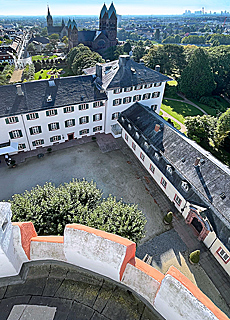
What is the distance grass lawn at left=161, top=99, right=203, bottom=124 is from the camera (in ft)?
186

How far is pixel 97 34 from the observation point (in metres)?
107

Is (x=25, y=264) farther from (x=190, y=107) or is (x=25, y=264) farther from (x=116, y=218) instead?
(x=190, y=107)

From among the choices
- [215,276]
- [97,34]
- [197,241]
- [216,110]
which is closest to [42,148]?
[197,241]

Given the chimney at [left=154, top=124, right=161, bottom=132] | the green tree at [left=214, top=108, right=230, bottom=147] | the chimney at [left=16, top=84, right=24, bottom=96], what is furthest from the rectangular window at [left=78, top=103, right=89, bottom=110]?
the green tree at [left=214, top=108, right=230, bottom=147]

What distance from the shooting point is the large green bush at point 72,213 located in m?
18.9

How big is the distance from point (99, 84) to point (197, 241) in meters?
31.5

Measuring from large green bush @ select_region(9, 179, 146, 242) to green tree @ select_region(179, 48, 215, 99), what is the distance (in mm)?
59435

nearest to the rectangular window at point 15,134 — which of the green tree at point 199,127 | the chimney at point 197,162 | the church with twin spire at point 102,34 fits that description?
the chimney at point 197,162

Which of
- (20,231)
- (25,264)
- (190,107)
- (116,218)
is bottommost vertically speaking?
(190,107)

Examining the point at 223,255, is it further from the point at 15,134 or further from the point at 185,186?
the point at 15,134

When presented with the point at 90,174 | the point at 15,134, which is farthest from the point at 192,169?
the point at 15,134

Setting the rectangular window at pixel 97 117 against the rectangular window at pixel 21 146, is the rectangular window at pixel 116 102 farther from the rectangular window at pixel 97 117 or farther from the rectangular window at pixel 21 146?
the rectangular window at pixel 21 146

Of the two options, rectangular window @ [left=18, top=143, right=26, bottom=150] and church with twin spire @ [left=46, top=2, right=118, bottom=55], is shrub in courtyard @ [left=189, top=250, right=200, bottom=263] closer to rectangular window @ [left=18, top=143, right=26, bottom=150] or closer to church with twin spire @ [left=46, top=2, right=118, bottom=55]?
rectangular window @ [left=18, top=143, right=26, bottom=150]

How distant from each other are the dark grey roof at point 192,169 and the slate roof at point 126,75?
802cm
